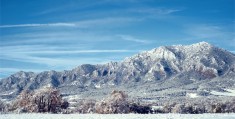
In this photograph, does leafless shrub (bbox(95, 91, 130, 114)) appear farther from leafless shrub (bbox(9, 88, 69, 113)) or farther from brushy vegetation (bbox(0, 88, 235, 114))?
leafless shrub (bbox(9, 88, 69, 113))

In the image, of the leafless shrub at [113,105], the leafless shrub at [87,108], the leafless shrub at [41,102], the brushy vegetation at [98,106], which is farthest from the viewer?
the leafless shrub at [87,108]

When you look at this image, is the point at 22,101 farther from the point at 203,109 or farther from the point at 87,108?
the point at 203,109

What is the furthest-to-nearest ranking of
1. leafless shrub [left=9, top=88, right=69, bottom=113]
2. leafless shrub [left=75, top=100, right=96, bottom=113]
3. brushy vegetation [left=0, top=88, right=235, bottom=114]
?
1. leafless shrub [left=75, top=100, right=96, bottom=113]
2. leafless shrub [left=9, top=88, right=69, bottom=113]
3. brushy vegetation [left=0, top=88, right=235, bottom=114]

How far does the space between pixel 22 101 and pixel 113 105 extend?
13.6 m

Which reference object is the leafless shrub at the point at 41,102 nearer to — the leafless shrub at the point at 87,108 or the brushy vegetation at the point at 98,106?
the brushy vegetation at the point at 98,106

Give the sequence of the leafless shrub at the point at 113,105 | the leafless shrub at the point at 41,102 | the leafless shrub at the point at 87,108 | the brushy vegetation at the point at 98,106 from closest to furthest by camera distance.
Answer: the leafless shrub at the point at 113,105, the brushy vegetation at the point at 98,106, the leafless shrub at the point at 41,102, the leafless shrub at the point at 87,108

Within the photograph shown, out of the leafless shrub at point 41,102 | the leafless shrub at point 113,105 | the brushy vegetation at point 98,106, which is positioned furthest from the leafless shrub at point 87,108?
the leafless shrub at point 41,102

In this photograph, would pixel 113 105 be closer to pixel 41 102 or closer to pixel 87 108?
pixel 87 108

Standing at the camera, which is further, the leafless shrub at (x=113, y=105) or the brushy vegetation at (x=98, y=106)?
the brushy vegetation at (x=98, y=106)

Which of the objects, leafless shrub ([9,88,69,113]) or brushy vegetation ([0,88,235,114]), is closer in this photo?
brushy vegetation ([0,88,235,114])

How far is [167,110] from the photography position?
64.4 m

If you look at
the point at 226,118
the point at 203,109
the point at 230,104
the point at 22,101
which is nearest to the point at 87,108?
the point at 22,101

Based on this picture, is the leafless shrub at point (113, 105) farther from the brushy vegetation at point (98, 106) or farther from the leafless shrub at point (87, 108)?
the leafless shrub at point (87, 108)

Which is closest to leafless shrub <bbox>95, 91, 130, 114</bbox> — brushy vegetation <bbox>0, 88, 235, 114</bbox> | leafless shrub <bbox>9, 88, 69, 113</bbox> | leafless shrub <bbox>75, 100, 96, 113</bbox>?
brushy vegetation <bbox>0, 88, 235, 114</bbox>
